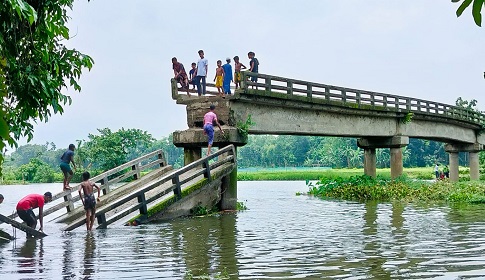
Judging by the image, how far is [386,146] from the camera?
31.6 meters

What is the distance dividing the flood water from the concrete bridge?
4099 mm

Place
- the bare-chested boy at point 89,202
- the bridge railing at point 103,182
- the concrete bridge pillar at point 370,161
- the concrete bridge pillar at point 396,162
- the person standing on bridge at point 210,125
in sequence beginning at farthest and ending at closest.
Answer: the concrete bridge pillar at point 370,161
the concrete bridge pillar at point 396,162
the person standing on bridge at point 210,125
the bridge railing at point 103,182
the bare-chested boy at point 89,202

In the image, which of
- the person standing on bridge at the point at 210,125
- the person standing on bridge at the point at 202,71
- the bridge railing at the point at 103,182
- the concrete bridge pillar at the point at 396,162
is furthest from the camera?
the concrete bridge pillar at the point at 396,162

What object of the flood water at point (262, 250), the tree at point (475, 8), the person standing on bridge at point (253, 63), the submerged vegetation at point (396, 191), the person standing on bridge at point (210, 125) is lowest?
the flood water at point (262, 250)

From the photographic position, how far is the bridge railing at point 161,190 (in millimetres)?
15352

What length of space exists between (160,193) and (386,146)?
1766 cm

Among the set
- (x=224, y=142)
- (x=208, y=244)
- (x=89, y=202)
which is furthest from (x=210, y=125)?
(x=208, y=244)

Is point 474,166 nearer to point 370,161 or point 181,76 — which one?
point 370,161

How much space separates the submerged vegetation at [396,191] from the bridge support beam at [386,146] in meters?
1.02

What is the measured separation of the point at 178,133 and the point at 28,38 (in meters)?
11.7

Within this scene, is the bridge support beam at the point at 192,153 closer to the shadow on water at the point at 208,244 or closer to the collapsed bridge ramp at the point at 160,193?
the collapsed bridge ramp at the point at 160,193

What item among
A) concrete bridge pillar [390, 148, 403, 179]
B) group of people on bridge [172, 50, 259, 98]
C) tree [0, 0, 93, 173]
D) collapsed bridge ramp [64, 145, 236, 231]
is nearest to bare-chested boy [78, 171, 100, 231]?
collapsed bridge ramp [64, 145, 236, 231]

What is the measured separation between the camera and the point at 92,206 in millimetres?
15016

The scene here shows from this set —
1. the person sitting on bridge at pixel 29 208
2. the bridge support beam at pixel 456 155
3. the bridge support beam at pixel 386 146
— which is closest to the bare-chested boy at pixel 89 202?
the person sitting on bridge at pixel 29 208
